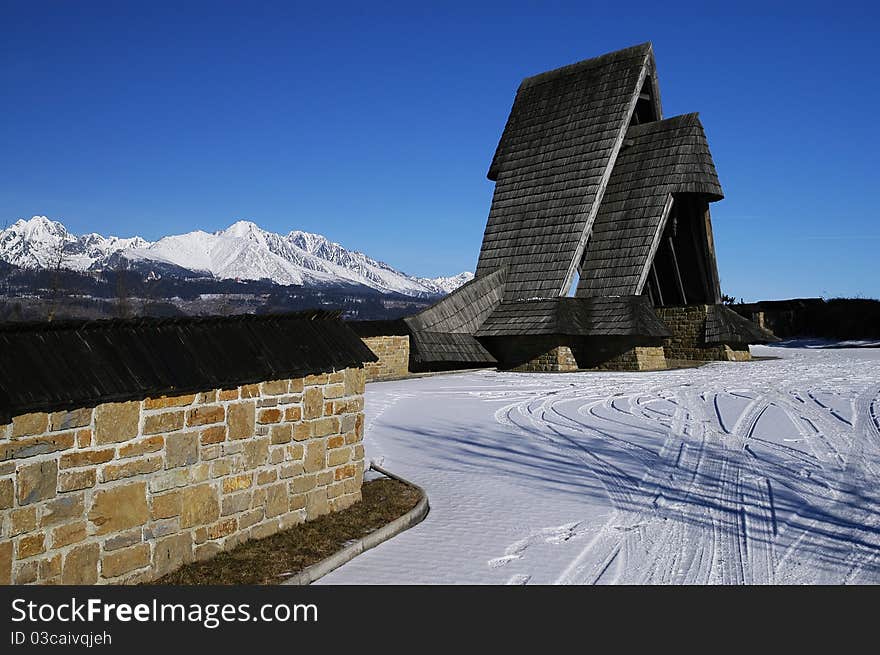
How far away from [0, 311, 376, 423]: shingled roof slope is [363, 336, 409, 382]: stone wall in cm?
1513

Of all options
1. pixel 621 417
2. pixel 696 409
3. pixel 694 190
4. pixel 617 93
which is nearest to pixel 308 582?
pixel 621 417

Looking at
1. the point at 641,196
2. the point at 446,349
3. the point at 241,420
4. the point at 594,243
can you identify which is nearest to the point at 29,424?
the point at 241,420

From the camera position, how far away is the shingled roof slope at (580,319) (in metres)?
23.5

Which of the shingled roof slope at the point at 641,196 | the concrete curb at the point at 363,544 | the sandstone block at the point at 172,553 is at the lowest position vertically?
the concrete curb at the point at 363,544

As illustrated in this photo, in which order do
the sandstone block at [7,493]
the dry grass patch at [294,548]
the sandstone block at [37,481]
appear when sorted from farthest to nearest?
the dry grass patch at [294,548]
the sandstone block at [37,481]
the sandstone block at [7,493]

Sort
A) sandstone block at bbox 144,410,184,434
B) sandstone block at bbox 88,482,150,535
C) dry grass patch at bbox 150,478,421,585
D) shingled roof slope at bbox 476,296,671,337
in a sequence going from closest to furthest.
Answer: sandstone block at bbox 88,482,150,535 → sandstone block at bbox 144,410,184,434 → dry grass patch at bbox 150,478,421,585 → shingled roof slope at bbox 476,296,671,337

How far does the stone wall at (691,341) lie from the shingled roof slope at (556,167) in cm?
512

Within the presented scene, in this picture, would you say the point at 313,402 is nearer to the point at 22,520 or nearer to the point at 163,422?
the point at 163,422

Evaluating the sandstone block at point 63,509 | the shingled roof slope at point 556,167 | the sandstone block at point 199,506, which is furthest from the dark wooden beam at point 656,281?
the sandstone block at point 63,509

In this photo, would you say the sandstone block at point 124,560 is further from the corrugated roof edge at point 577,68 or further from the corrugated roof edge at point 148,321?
the corrugated roof edge at point 577,68

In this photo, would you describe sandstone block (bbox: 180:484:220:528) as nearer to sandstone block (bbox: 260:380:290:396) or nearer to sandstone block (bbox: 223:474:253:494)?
sandstone block (bbox: 223:474:253:494)

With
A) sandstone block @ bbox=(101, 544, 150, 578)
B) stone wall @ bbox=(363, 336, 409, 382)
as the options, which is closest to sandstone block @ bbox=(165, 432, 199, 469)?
sandstone block @ bbox=(101, 544, 150, 578)

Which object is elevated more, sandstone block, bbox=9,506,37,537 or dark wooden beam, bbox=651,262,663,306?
dark wooden beam, bbox=651,262,663,306

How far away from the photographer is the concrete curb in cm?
547
